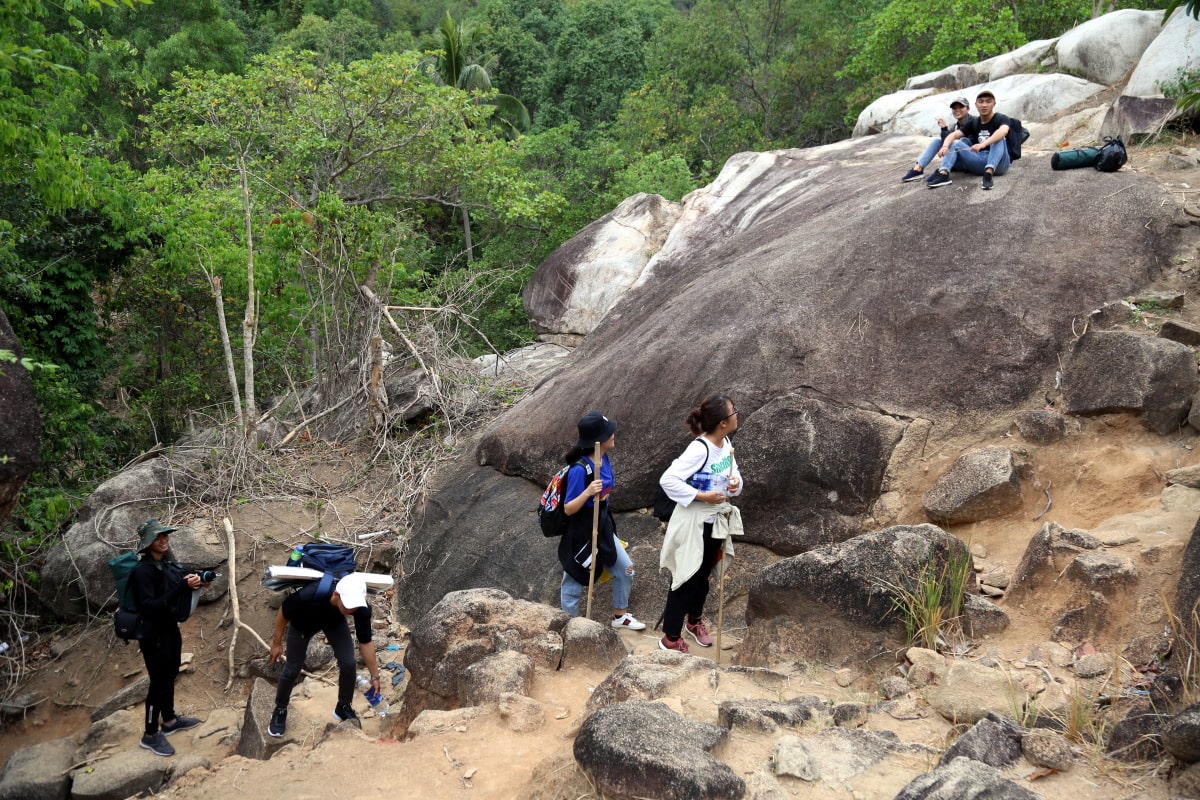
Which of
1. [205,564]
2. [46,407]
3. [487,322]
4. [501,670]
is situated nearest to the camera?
[501,670]

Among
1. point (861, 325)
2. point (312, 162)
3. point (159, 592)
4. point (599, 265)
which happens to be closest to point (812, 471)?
Answer: point (861, 325)

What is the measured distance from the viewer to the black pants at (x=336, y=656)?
5438 mm

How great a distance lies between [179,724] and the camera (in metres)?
6.50

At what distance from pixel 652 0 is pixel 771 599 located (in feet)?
115

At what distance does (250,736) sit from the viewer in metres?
5.74

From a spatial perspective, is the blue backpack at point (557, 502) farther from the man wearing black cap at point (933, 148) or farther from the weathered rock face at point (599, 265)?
the weathered rock face at point (599, 265)

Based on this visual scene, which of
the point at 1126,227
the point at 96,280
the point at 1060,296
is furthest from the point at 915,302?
the point at 96,280

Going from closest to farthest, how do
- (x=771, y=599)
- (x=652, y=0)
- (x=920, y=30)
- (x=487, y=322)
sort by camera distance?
(x=771, y=599)
(x=487, y=322)
(x=920, y=30)
(x=652, y=0)

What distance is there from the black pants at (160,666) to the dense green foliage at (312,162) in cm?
328

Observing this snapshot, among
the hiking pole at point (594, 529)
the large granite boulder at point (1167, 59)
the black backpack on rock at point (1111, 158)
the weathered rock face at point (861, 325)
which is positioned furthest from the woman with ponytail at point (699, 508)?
the large granite boulder at point (1167, 59)

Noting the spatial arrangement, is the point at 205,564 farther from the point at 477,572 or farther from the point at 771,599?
the point at 771,599

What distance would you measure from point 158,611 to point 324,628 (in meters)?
1.30

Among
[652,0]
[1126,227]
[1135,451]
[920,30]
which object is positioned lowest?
[1135,451]

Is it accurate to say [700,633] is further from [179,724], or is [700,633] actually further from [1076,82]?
[1076,82]
